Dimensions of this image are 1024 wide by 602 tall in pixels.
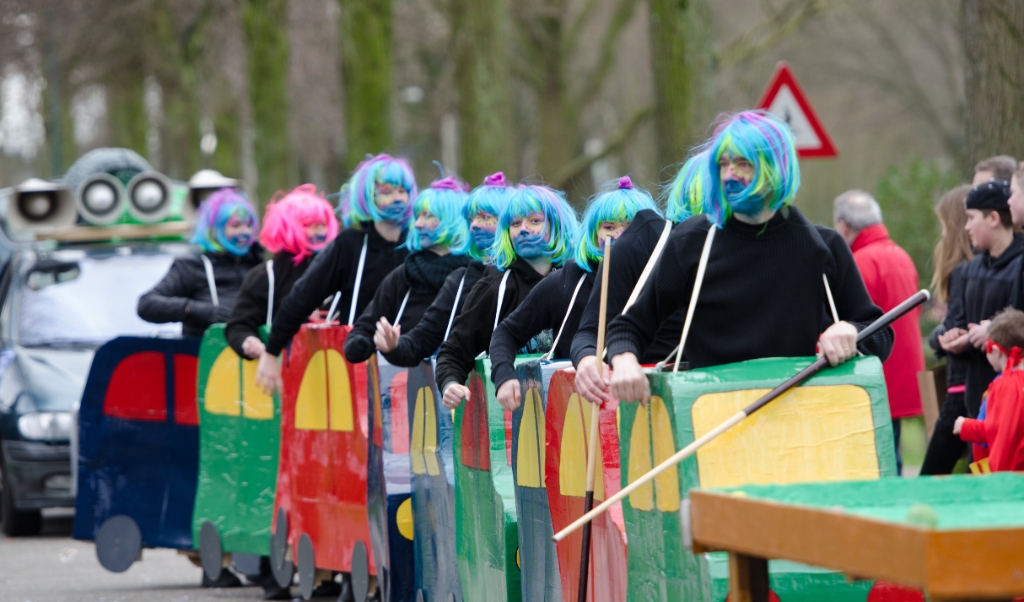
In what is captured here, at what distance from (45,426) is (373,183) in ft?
14.9

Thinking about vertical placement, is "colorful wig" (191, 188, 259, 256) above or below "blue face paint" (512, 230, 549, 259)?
above

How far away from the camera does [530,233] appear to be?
244 inches

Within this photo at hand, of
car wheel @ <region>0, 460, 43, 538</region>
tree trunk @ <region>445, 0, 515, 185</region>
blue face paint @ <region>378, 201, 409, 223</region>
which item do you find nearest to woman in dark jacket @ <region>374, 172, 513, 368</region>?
blue face paint @ <region>378, 201, 409, 223</region>

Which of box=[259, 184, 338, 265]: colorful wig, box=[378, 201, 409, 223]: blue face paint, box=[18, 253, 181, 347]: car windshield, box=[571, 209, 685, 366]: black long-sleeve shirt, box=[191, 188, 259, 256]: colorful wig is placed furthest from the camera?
box=[18, 253, 181, 347]: car windshield

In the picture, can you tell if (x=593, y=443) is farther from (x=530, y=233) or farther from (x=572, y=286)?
(x=530, y=233)

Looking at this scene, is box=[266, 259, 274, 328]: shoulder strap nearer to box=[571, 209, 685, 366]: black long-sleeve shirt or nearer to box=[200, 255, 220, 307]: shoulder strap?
box=[200, 255, 220, 307]: shoulder strap

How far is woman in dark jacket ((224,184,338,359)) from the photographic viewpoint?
28.1 feet

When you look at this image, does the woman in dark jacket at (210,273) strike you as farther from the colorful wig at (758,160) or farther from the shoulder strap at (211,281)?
the colorful wig at (758,160)

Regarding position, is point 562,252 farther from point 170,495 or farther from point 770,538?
point 170,495

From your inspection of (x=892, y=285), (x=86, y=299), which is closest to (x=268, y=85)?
(x=86, y=299)

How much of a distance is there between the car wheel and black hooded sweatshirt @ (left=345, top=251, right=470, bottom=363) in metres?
5.19

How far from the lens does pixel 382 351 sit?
21.7 ft

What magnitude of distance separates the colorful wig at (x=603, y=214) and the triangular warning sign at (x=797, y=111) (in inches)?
188

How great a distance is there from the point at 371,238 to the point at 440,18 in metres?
19.8
